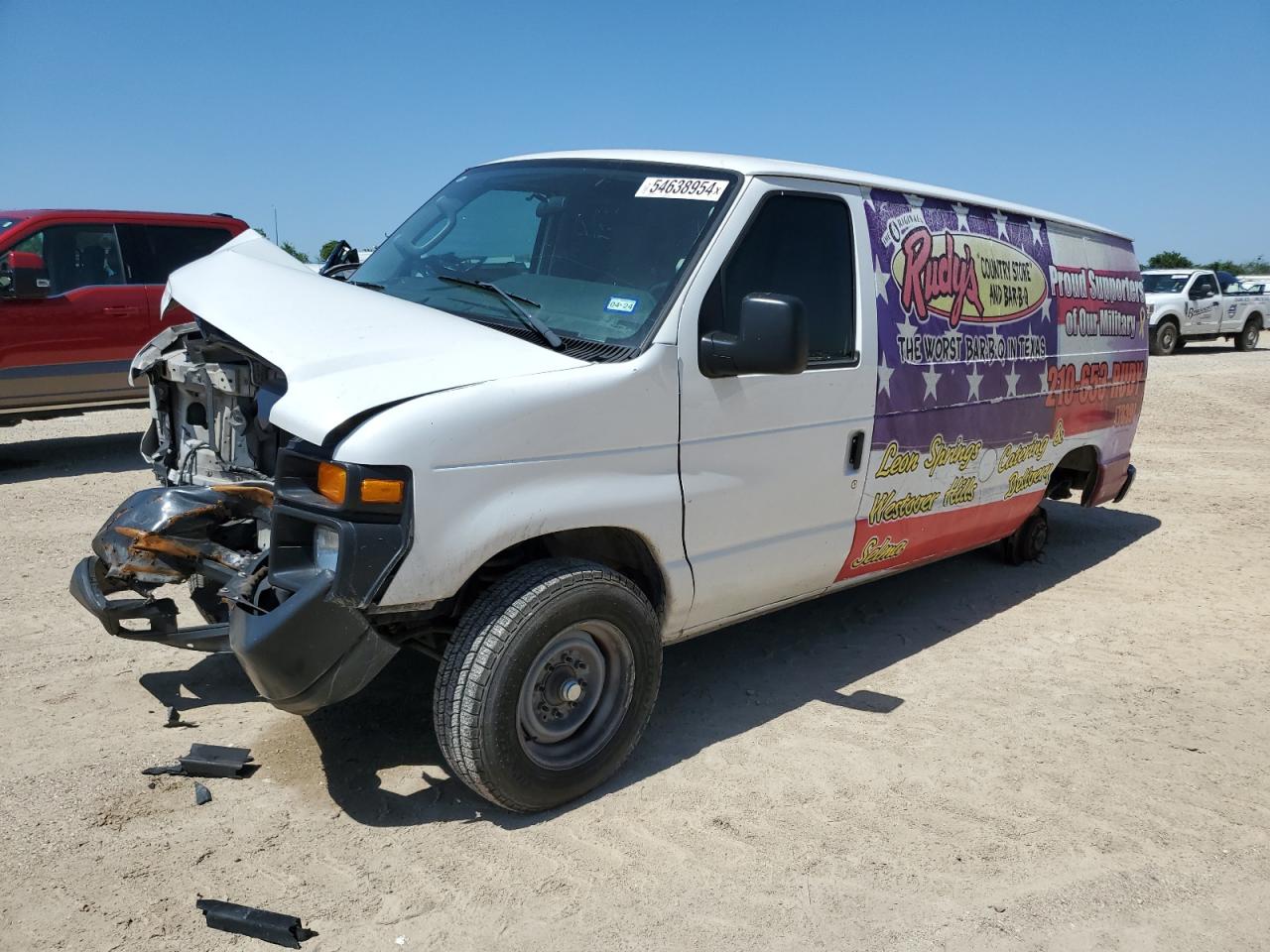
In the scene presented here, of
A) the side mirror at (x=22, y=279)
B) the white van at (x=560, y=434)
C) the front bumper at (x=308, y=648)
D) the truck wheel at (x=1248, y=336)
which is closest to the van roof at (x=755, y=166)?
the white van at (x=560, y=434)

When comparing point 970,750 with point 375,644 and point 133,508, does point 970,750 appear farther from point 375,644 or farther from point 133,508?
point 133,508

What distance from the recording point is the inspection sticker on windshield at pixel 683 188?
390 centimetres

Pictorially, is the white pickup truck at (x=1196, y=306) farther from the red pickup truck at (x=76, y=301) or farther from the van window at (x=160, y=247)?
the red pickup truck at (x=76, y=301)

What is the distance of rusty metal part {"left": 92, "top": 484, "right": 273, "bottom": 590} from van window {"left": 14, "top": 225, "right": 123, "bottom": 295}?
6.35 metres

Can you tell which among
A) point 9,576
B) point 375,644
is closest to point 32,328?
point 9,576

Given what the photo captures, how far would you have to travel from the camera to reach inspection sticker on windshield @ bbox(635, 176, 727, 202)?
3.90m

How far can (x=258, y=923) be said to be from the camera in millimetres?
2834

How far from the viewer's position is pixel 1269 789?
386 centimetres

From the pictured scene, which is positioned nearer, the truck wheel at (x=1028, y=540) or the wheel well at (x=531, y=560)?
the wheel well at (x=531, y=560)

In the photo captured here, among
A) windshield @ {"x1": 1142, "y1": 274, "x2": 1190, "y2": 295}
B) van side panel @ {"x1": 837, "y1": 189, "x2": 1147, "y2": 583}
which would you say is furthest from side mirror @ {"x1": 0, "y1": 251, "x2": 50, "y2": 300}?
windshield @ {"x1": 1142, "y1": 274, "x2": 1190, "y2": 295}

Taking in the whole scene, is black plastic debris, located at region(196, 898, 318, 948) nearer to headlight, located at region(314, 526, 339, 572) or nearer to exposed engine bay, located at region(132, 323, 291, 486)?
headlight, located at region(314, 526, 339, 572)

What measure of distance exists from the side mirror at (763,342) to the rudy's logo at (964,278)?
47.8 inches

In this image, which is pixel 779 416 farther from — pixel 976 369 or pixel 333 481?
pixel 333 481

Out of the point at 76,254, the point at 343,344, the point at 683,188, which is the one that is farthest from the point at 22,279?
the point at 683,188
